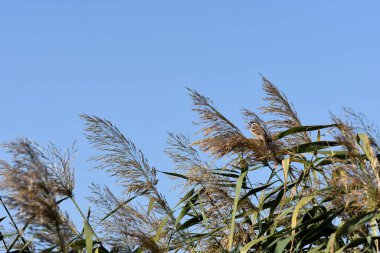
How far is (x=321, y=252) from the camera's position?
149 inches

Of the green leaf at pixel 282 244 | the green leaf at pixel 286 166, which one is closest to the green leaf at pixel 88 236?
the green leaf at pixel 282 244

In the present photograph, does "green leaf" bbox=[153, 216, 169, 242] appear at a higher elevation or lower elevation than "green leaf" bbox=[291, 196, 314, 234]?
higher

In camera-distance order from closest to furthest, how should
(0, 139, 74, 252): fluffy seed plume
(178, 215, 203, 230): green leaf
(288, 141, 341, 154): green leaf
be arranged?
(0, 139, 74, 252): fluffy seed plume < (288, 141, 341, 154): green leaf < (178, 215, 203, 230): green leaf

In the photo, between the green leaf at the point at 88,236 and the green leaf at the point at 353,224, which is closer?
the green leaf at the point at 353,224

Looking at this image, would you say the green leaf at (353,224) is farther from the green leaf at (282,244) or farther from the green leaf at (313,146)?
the green leaf at (313,146)

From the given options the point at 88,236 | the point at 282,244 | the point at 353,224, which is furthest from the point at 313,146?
the point at 88,236

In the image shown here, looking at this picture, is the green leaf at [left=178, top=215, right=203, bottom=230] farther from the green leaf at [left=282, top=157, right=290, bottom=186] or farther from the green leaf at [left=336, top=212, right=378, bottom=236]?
the green leaf at [left=336, top=212, right=378, bottom=236]

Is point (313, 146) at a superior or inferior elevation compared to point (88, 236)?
superior

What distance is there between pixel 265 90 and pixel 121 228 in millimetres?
1344

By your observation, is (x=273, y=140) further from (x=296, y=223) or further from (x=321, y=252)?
(x=321, y=252)

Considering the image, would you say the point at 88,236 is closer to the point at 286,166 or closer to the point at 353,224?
the point at 286,166

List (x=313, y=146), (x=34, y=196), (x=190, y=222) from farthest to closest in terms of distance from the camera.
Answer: (x=190, y=222), (x=313, y=146), (x=34, y=196)

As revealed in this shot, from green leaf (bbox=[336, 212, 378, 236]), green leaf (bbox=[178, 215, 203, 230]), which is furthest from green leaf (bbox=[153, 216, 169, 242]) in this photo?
A: green leaf (bbox=[336, 212, 378, 236])

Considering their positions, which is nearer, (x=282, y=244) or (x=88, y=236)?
(x=282, y=244)
